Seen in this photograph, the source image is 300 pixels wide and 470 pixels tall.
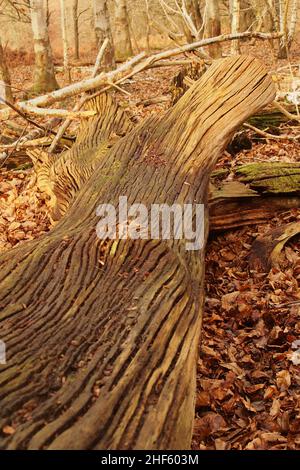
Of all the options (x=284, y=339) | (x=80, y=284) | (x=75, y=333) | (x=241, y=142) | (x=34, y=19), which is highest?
(x=34, y=19)

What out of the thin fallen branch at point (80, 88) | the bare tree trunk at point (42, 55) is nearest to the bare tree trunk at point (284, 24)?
the thin fallen branch at point (80, 88)

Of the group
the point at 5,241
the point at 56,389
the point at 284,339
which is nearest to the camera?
the point at 56,389

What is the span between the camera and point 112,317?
265cm

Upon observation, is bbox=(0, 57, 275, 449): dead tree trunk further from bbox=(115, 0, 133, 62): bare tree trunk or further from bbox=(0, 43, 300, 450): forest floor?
bbox=(115, 0, 133, 62): bare tree trunk

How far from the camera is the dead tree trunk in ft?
6.48

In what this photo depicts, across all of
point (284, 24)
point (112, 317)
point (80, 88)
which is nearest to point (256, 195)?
point (80, 88)

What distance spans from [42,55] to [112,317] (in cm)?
1167

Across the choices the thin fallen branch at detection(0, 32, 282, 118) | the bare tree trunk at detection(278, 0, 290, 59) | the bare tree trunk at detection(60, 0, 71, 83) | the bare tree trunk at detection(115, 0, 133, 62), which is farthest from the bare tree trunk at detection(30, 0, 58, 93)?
the thin fallen branch at detection(0, 32, 282, 118)

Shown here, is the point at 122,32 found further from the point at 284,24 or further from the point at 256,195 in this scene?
the point at 256,195

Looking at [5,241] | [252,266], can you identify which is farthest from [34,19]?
[252,266]

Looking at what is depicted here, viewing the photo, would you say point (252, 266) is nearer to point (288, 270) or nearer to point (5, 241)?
point (288, 270)

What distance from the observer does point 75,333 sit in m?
2.48

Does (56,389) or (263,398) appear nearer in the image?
(56,389)

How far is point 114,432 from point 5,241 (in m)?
3.77
